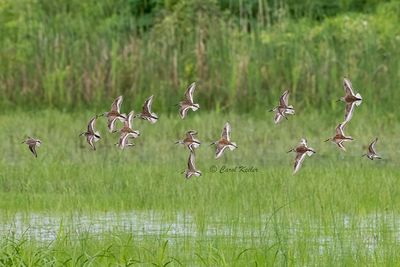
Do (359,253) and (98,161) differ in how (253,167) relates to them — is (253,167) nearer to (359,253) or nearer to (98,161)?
(98,161)

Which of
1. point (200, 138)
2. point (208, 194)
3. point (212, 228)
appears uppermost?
point (200, 138)

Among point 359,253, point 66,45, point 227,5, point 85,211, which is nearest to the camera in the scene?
point 359,253

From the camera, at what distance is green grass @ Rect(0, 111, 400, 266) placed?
750cm

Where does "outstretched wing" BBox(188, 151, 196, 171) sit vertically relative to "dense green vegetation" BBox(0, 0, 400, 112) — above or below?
below

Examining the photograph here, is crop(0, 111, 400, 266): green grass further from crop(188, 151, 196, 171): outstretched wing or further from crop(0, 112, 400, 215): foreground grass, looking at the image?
crop(188, 151, 196, 171): outstretched wing

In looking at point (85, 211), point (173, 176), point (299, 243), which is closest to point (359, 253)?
point (299, 243)

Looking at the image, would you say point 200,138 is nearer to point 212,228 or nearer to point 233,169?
point 233,169

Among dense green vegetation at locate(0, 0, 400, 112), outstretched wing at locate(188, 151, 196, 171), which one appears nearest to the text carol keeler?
outstretched wing at locate(188, 151, 196, 171)

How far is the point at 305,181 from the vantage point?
10.5 metres

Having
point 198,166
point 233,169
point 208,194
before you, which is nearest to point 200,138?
point 198,166

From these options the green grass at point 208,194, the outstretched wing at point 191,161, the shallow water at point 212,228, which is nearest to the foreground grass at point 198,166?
the green grass at point 208,194

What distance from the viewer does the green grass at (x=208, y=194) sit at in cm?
750

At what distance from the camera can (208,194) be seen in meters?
9.96

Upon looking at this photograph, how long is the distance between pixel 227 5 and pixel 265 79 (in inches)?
231
